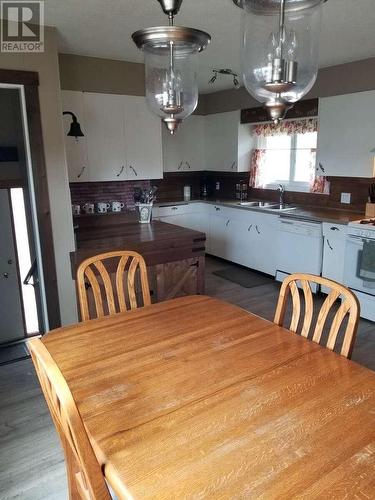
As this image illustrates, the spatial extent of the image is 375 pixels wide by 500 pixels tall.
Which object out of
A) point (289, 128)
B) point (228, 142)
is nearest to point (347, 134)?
point (289, 128)

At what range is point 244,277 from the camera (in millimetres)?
4805

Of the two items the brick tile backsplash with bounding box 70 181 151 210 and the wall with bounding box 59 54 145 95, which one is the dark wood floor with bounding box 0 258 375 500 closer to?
the brick tile backsplash with bounding box 70 181 151 210

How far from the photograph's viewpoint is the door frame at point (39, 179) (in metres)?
2.71


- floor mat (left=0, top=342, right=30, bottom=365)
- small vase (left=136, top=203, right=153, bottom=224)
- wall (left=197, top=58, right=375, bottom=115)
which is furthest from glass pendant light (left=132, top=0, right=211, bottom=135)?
wall (left=197, top=58, right=375, bottom=115)

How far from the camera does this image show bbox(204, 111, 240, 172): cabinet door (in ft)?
17.0

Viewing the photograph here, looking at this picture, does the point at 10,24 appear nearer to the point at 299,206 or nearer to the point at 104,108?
the point at 104,108

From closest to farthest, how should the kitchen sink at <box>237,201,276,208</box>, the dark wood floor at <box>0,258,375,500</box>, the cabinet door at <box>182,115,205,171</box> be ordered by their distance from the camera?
the dark wood floor at <box>0,258,375,500</box>
the kitchen sink at <box>237,201,276,208</box>
the cabinet door at <box>182,115,205,171</box>

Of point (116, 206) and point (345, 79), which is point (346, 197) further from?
point (116, 206)

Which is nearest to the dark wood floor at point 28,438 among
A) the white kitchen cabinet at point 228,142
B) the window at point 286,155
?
the window at point 286,155

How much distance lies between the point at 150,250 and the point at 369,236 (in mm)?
1988

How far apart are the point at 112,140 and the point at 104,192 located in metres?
0.77

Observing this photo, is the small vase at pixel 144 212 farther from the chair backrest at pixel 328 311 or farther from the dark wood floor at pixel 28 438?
the chair backrest at pixel 328 311

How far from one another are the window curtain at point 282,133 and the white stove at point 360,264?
1.06 metres

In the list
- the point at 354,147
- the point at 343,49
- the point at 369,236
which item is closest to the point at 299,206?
the point at 354,147
